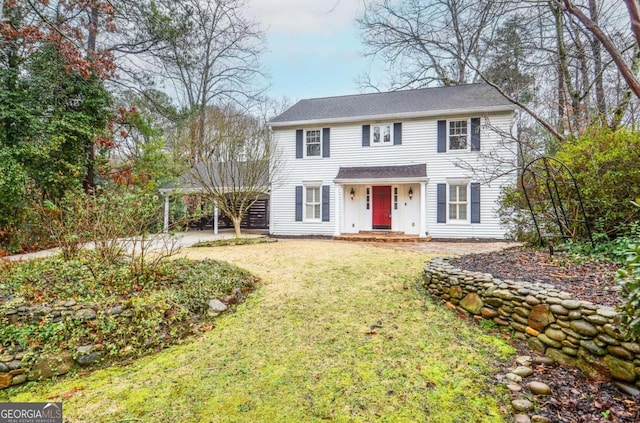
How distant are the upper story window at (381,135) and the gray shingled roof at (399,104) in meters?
0.56

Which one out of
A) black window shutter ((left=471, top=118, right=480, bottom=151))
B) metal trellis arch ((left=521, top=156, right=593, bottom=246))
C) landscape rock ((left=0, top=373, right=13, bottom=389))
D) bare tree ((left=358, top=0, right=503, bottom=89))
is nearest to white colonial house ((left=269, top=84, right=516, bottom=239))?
black window shutter ((left=471, top=118, right=480, bottom=151))

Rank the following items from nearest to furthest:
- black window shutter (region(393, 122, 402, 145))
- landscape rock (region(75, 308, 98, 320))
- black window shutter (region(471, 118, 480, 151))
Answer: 1. landscape rock (region(75, 308, 98, 320))
2. black window shutter (region(471, 118, 480, 151))
3. black window shutter (region(393, 122, 402, 145))

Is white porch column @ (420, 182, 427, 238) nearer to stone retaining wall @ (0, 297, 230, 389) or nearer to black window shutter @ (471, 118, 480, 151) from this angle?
black window shutter @ (471, 118, 480, 151)

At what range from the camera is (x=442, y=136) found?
1169 cm

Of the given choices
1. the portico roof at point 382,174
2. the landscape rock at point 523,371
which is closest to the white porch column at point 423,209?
the portico roof at point 382,174

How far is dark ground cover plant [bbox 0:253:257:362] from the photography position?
3293mm

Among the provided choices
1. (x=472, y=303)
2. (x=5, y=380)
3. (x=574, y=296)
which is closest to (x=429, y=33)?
(x=472, y=303)

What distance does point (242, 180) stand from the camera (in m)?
11.4

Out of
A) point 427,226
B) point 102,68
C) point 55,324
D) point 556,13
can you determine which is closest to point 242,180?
point 102,68

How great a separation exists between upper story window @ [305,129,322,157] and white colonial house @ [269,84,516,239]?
0.04 m

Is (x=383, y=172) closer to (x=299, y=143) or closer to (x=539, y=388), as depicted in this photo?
(x=299, y=143)

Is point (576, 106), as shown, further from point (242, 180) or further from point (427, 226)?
point (242, 180)

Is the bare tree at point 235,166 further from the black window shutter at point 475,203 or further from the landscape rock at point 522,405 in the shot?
the landscape rock at point 522,405

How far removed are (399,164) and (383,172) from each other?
32.2 inches
